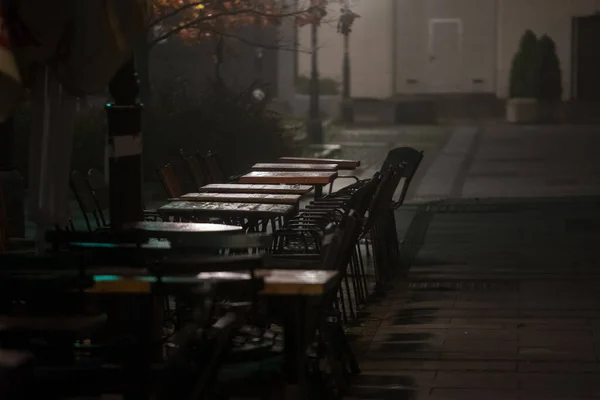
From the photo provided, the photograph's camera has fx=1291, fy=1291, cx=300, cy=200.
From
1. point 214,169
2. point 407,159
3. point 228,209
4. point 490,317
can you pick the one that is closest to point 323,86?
point 407,159

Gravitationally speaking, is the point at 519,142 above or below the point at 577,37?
below

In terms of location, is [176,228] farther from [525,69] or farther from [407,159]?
[525,69]

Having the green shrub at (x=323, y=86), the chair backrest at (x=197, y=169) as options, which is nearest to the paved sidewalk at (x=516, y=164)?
the chair backrest at (x=197, y=169)

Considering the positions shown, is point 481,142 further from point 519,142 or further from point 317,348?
point 317,348

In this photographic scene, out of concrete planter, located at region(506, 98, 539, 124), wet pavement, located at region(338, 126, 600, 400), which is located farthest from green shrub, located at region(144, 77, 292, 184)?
concrete planter, located at region(506, 98, 539, 124)

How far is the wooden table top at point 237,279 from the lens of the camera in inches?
238

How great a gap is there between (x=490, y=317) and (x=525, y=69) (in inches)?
1155

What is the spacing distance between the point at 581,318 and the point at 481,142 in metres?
20.8

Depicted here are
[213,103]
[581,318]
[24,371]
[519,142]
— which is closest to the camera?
[24,371]

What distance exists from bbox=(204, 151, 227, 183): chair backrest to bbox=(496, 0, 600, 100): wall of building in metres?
31.0

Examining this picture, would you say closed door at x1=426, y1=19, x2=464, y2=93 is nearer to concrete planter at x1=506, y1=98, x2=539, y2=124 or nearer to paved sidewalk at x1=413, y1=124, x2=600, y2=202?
concrete planter at x1=506, y1=98, x2=539, y2=124

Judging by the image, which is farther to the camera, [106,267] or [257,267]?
[106,267]

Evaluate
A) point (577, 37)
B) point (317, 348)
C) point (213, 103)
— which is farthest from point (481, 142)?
point (317, 348)

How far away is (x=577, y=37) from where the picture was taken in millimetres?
42469
